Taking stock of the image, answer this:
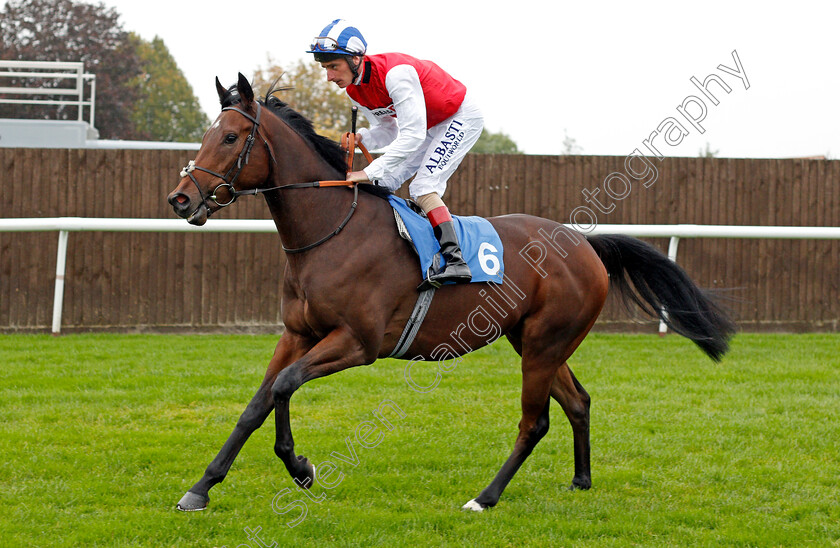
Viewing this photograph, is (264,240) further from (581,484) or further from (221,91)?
(581,484)

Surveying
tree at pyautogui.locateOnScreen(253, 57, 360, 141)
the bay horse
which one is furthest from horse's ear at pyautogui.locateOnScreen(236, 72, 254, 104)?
tree at pyautogui.locateOnScreen(253, 57, 360, 141)

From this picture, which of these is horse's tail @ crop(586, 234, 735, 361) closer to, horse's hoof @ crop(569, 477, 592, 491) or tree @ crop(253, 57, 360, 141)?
horse's hoof @ crop(569, 477, 592, 491)

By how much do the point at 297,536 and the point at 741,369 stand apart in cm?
492

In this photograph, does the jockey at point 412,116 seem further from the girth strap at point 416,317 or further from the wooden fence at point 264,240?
the wooden fence at point 264,240

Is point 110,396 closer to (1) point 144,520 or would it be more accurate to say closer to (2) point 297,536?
(1) point 144,520

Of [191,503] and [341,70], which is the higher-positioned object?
[341,70]

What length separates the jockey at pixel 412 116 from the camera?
4.10 m

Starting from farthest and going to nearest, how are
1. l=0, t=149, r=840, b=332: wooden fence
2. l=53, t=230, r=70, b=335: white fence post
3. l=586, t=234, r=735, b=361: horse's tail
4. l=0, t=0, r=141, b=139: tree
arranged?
l=0, t=0, r=141, b=139: tree
l=0, t=149, r=840, b=332: wooden fence
l=53, t=230, r=70, b=335: white fence post
l=586, t=234, r=735, b=361: horse's tail

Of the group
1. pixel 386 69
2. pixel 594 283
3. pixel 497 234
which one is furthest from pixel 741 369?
pixel 386 69

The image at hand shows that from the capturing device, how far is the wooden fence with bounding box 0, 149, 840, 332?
28.8 feet

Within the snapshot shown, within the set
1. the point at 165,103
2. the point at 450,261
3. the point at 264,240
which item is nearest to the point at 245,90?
the point at 450,261

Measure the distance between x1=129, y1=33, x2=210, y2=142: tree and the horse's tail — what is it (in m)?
33.8

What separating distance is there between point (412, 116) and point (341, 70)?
0.42 meters

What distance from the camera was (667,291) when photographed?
5.17 m
